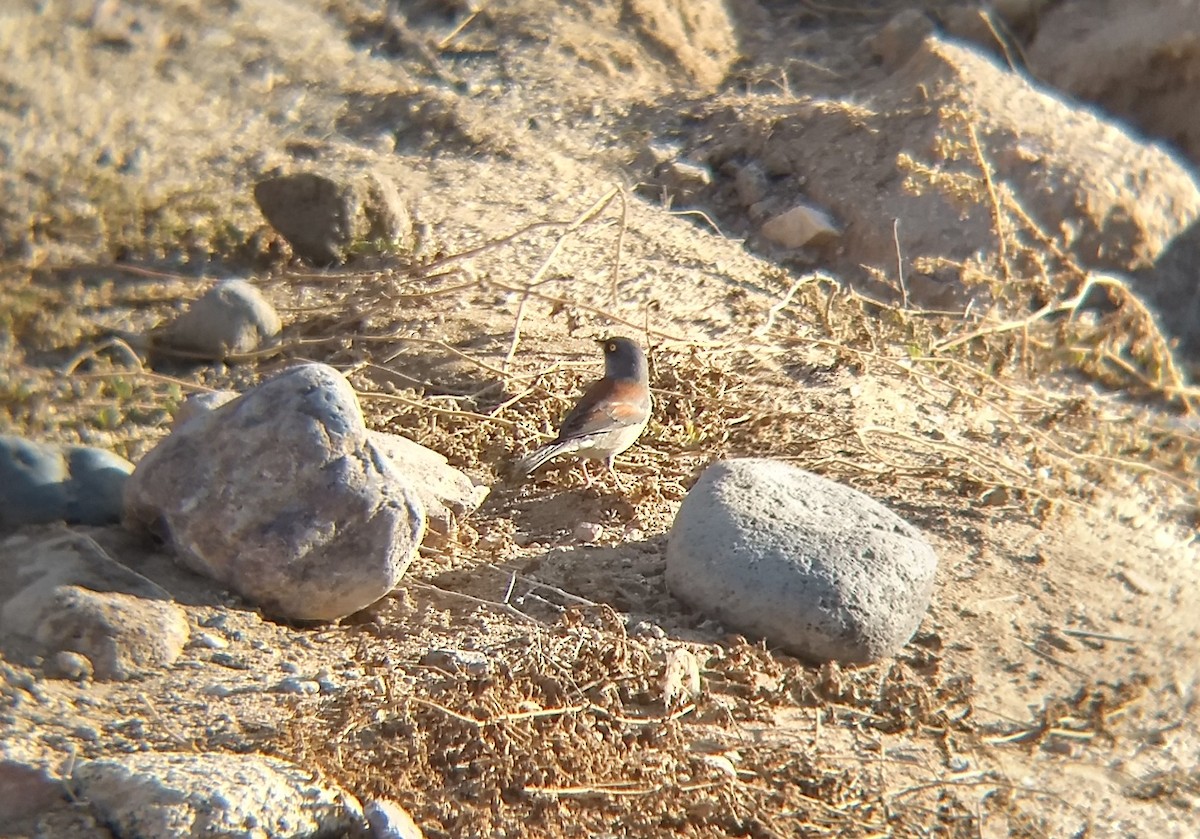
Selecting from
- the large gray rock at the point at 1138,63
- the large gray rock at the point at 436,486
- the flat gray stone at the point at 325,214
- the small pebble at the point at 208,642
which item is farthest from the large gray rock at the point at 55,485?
the large gray rock at the point at 1138,63

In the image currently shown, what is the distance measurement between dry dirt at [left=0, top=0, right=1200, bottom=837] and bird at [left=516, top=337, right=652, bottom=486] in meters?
0.14

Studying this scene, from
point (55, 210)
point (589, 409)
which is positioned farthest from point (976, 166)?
point (55, 210)

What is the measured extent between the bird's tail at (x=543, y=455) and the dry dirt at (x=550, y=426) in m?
0.09

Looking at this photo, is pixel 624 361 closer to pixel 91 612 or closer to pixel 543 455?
pixel 543 455

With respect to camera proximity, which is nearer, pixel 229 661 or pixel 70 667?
pixel 70 667

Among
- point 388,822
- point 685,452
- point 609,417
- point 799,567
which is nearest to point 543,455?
point 609,417

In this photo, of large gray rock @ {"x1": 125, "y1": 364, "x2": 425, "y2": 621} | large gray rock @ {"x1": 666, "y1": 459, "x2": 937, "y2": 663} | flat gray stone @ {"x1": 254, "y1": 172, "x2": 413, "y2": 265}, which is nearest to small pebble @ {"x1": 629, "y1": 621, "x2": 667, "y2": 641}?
large gray rock @ {"x1": 666, "y1": 459, "x2": 937, "y2": 663}

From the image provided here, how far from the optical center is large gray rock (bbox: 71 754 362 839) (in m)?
2.97

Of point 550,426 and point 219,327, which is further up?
point 219,327

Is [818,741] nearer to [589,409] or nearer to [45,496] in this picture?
[589,409]

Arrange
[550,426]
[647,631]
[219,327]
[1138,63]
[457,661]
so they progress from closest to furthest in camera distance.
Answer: [457,661] → [647,631] → [550,426] → [219,327] → [1138,63]

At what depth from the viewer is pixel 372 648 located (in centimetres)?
389

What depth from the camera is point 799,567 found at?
417 centimetres

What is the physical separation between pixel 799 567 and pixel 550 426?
1.42 m
